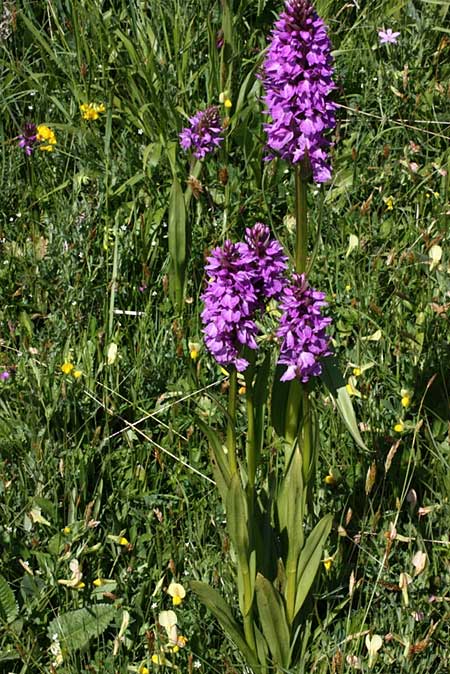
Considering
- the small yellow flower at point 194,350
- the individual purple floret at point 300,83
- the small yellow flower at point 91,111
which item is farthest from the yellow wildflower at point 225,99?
the individual purple floret at point 300,83

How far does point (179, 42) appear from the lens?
11.0 ft

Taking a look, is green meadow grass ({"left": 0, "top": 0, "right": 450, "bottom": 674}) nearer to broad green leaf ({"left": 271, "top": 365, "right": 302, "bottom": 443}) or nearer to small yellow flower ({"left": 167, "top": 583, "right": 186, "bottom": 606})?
small yellow flower ({"left": 167, "top": 583, "right": 186, "bottom": 606})

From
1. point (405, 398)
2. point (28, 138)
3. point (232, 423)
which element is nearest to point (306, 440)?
point (232, 423)

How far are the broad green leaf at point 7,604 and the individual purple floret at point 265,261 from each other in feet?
2.96

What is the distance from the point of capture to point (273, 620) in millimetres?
1822

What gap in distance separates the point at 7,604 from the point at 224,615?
494 millimetres

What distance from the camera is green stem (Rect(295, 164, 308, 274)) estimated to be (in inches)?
64.9

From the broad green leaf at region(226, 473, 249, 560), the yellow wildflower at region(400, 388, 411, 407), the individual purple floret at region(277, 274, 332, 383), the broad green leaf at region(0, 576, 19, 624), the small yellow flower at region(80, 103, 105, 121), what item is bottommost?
the broad green leaf at region(0, 576, 19, 624)

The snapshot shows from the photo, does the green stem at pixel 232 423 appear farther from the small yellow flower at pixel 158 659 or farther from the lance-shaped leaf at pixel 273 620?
the small yellow flower at pixel 158 659

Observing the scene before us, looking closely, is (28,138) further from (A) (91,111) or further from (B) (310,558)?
(B) (310,558)

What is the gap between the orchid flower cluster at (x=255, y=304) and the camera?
→ 156 centimetres

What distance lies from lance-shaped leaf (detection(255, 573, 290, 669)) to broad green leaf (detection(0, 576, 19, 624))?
54 centimetres

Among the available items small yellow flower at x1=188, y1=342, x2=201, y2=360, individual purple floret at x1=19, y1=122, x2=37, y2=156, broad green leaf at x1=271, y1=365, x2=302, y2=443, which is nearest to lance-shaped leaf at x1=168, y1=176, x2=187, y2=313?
small yellow flower at x1=188, y1=342, x2=201, y2=360

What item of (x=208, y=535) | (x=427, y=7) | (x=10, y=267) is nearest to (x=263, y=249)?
(x=208, y=535)
